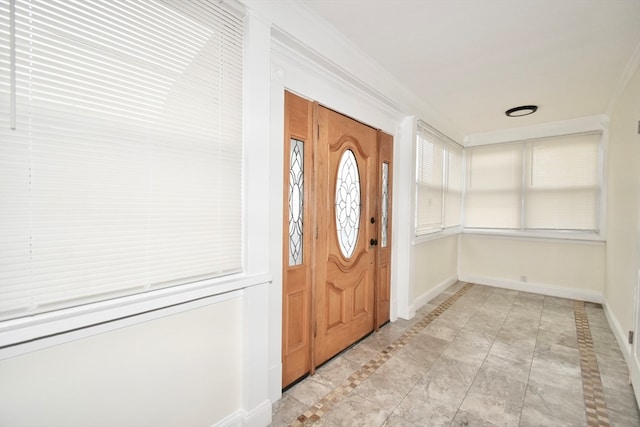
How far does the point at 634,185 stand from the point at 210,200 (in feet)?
12.0

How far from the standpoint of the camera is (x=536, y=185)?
15.5ft

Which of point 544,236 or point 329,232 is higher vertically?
point 329,232

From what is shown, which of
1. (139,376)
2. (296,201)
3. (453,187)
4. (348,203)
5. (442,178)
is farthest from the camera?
(453,187)

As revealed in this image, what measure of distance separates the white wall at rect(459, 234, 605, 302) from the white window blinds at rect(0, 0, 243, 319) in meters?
5.05

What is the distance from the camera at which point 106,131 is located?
3.88 feet

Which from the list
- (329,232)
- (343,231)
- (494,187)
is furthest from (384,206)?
(494,187)

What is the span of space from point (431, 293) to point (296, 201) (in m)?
3.10

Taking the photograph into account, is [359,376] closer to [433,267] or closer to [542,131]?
[433,267]

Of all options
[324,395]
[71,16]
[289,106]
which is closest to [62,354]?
[71,16]

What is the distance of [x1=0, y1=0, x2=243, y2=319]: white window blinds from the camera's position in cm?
100

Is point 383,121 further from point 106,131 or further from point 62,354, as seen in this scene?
point 62,354

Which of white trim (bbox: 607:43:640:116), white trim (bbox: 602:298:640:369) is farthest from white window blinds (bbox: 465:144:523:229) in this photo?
white trim (bbox: 602:298:640:369)

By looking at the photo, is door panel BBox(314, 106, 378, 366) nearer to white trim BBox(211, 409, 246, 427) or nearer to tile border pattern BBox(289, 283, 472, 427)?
tile border pattern BBox(289, 283, 472, 427)

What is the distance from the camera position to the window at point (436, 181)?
3.86m
